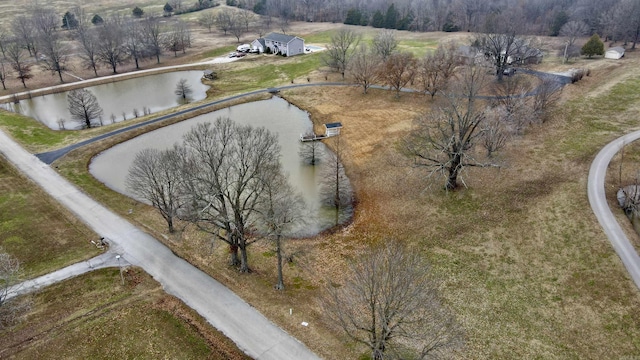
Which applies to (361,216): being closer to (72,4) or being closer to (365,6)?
(365,6)

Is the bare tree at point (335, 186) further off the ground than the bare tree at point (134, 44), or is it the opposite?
the bare tree at point (134, 44)

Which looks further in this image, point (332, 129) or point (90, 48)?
point (90, 48)

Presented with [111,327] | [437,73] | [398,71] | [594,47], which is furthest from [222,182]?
[594,47]

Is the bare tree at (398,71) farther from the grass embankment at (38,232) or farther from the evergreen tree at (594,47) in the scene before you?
the grass embankment at (38,232)

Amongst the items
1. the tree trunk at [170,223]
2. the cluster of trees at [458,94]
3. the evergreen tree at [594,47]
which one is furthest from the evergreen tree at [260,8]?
the tree trunk at [170,223]

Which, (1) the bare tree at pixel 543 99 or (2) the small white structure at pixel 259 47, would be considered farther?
(2) the small white structure at pixel 259 47

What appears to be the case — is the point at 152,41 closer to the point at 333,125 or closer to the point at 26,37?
the point at 26,37
